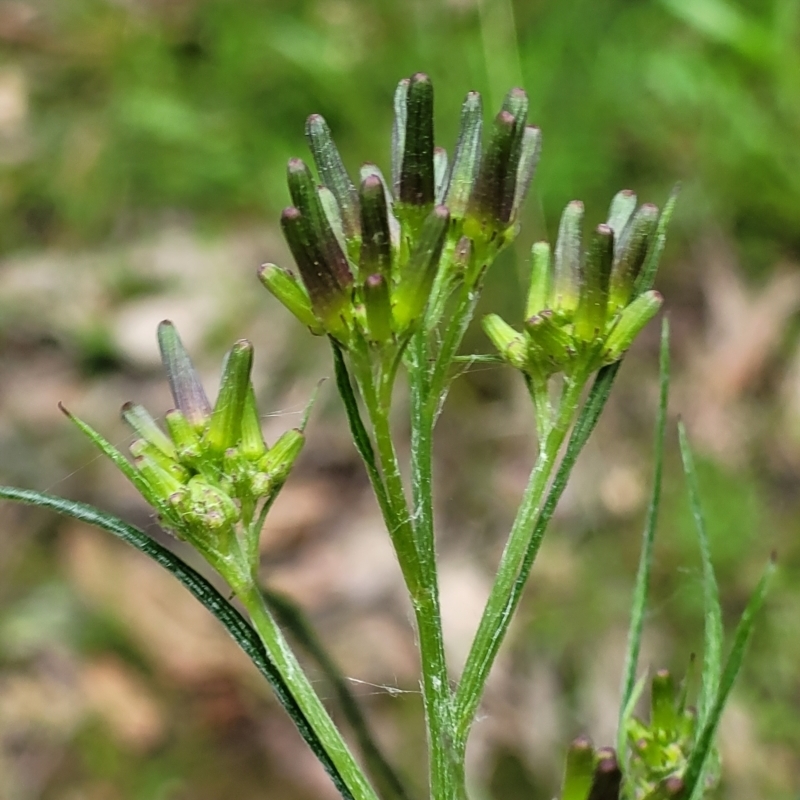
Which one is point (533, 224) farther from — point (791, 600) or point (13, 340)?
point (13, 340)

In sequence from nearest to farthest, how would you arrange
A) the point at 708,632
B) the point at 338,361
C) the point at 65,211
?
the point at 338,361, the point at 708,632, the point at 65,211

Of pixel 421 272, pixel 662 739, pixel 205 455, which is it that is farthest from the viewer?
pixel 662 739

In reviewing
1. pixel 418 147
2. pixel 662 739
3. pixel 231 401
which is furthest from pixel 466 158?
pixel 662 739

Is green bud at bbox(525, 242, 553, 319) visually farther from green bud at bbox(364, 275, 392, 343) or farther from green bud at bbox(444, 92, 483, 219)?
green bud at bbox(364, 275, 392, 343)

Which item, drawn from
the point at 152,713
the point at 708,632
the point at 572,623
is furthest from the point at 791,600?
the point at 152,713

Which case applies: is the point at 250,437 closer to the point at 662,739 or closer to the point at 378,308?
the point at 378,308
